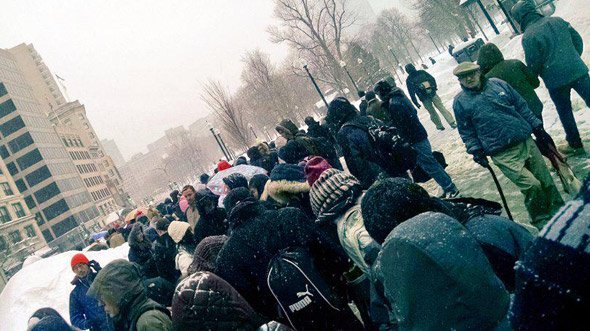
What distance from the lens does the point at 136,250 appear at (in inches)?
238

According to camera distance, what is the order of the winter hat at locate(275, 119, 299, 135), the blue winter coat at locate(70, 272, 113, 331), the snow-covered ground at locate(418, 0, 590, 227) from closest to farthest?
1. the snow-covered ground at locate(418, 0, 590, 227)
2. the blue winter coat at locate(70, 272, 113, 331)
3. the winter hat at locate(275, 119, 299, 135)

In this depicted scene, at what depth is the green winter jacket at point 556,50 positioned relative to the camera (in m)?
4.73

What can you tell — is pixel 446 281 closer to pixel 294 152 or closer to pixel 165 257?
pixel 294 152

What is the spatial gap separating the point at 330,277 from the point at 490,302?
1663 millimetres

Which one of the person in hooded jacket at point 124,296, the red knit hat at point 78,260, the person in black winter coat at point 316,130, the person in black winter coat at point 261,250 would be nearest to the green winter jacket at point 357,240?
the person in black winter coat at point 261,250

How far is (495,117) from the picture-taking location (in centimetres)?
382

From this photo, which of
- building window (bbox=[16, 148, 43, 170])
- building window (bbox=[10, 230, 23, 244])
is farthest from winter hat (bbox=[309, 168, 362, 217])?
building window (bbox=[16, 148, 43, 170])

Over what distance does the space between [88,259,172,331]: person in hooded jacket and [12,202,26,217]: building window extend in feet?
238

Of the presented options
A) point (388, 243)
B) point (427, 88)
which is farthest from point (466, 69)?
point (427, 88)

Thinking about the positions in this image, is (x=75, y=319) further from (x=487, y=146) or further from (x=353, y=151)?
(x=487, y=146)

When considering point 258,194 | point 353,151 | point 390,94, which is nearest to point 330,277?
point 353,151

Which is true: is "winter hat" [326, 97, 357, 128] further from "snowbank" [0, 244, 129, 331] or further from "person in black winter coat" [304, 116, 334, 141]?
"snowbank" [0, 244, 129, 331]

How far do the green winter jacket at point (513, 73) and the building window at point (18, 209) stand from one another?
74366 millimetres

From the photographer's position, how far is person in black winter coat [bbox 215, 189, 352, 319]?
9.58 ft
